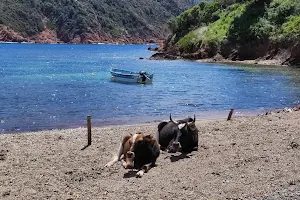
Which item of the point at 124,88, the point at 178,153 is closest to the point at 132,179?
the point at 178,153

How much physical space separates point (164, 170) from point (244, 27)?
65076mm

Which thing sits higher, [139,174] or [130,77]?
[139,174]

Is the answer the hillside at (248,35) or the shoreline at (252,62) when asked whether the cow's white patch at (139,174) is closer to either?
the hillside at (248,35)

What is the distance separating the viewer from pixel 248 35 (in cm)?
7150

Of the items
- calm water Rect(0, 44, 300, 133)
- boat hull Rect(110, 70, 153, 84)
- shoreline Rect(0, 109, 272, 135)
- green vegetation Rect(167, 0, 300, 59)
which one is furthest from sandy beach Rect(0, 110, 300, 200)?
green vegetation Rect(167, 0, 300, 59)

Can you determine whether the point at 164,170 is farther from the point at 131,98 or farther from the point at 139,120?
the point at 131,98

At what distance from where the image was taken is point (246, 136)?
581 inches

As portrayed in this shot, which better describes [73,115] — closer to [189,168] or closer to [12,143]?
[12,143]

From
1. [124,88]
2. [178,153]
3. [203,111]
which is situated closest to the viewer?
[178,153]

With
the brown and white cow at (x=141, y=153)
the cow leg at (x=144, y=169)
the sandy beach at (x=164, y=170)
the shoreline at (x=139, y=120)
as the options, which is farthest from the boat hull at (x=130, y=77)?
the cow leg at (x=144, y=169)

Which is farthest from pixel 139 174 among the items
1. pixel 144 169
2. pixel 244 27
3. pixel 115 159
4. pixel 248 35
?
pixel 244 27

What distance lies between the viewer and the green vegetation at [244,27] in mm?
66812

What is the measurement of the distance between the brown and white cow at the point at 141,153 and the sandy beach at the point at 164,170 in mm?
179

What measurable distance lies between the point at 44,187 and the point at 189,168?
11.1 ft
